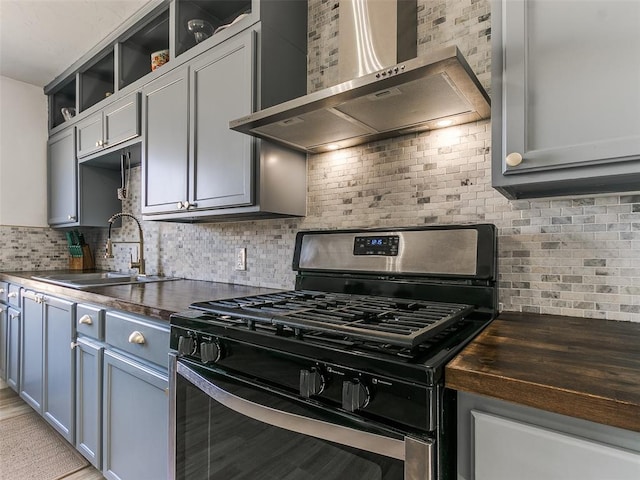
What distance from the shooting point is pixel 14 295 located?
101 inches

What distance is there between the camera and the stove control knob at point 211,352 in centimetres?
104

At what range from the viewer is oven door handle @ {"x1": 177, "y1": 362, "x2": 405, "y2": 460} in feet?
2.31

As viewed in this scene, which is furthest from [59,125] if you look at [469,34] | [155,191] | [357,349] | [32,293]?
[357,349]

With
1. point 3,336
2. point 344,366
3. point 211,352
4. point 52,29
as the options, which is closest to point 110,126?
point 52,29

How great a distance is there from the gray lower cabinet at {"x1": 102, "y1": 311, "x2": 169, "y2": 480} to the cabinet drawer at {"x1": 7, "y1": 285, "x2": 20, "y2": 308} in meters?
1.41

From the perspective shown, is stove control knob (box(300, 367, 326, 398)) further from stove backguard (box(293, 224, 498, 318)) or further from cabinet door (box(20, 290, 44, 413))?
cabinet door (box(20, 290, 44, 413))

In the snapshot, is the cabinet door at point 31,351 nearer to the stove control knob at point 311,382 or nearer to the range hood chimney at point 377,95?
the range hood chimney at point 377,95

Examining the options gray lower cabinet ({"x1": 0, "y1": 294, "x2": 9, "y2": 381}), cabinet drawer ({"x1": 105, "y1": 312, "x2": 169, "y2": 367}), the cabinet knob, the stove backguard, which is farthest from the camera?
gray lower cabinet ({"x1": 0, "y1": 294, "x2": 9, "y2": 381})

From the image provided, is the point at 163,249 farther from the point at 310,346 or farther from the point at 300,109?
the point at 310,346

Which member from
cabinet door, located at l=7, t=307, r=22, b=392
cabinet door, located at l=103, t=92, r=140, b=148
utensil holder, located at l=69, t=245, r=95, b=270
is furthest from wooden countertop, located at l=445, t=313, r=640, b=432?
utensil holder, located at l=69, t=245, r=95, b=270

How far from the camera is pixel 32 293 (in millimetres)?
2275

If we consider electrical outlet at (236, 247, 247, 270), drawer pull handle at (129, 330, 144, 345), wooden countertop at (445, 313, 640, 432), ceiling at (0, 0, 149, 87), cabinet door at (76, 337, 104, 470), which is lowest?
cabinet door at (76, 337, 104, 470)

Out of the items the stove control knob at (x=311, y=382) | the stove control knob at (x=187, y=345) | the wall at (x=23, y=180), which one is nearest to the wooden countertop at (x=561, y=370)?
the stove control knob at (x=311, y=382)

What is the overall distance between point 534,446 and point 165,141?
2040mm
